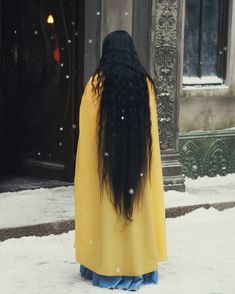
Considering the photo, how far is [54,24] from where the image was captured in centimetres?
1145

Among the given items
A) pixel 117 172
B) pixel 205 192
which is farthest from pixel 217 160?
pixel 117 172

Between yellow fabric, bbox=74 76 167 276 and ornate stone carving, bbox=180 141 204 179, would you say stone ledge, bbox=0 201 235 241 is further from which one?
ornate stone carving, bbox=180 141 204 179

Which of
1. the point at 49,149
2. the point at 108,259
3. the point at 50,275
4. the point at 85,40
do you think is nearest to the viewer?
the point at 108,259

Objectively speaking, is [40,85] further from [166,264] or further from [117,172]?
[117,172]

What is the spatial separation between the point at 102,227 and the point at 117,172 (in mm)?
449

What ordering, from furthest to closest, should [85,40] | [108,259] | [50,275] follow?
[85,40] < [50,275] < [108,259]

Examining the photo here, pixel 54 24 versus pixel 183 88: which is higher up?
pixel 54 24

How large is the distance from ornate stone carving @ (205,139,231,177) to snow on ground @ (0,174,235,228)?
22 cm

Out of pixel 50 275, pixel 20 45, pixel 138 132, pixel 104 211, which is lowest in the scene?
pixel 50 275

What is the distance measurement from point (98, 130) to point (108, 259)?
1.01m

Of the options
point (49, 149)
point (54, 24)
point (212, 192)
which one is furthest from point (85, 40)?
point (212, 192)

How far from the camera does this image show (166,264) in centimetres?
809

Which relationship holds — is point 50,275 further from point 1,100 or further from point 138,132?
point 1,100

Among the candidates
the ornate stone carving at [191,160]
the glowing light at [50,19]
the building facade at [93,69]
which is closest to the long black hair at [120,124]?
the building facade at [93,69]
